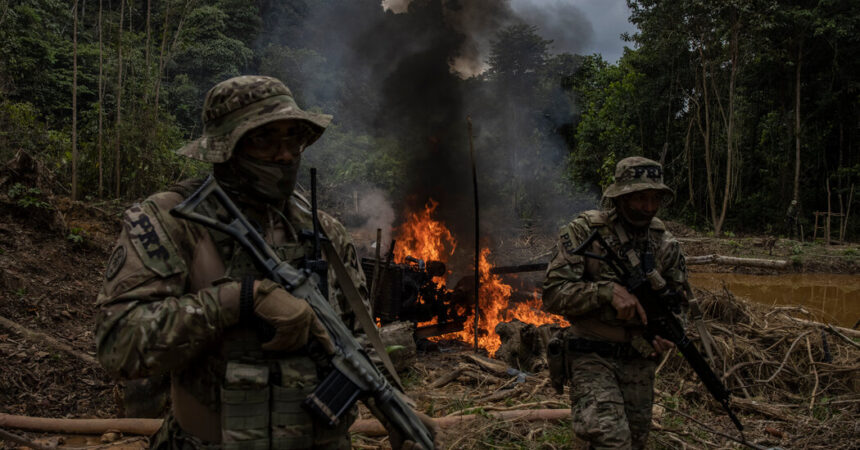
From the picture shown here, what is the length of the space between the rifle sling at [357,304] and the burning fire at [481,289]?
5.96 metres

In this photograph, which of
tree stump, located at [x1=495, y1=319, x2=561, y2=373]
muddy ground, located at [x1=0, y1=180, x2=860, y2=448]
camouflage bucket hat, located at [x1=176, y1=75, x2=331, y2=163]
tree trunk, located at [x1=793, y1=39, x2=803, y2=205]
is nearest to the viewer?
camouflage bucket hat, located at [x1=176, y1=75, x2=331, y2=163]

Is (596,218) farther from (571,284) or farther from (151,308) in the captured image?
(151,308)

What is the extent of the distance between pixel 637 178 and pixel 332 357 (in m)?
2.63

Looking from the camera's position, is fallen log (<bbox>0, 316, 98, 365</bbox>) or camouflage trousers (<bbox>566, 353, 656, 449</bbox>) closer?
camouflage trousers (<bbox>566, 353, 656, 449</bbox>)

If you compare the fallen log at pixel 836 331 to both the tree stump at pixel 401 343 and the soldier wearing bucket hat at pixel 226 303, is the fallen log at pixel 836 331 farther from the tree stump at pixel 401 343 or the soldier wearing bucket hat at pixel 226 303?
the soldier wearing bucket hat at pixel 226 303

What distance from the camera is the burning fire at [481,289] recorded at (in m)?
9.25

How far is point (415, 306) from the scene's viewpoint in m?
8.15

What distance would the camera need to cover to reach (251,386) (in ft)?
5.60

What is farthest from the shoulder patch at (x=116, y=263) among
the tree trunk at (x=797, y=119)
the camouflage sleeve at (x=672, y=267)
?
the tree trunk at (x=797, y=119)

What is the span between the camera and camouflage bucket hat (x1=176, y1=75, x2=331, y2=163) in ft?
6.08

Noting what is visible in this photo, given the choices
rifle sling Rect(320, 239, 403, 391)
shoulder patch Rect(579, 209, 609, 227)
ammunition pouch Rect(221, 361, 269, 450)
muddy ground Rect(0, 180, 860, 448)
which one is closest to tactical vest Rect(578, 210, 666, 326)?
shoulder patch Rect(579, 209, 609, 227)

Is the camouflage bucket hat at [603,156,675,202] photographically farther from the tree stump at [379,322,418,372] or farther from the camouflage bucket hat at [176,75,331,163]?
the tree stump at [379,322,418,372]

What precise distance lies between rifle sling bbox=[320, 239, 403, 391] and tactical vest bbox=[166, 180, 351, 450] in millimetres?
365

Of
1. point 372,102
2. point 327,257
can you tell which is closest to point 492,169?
point 372,102
